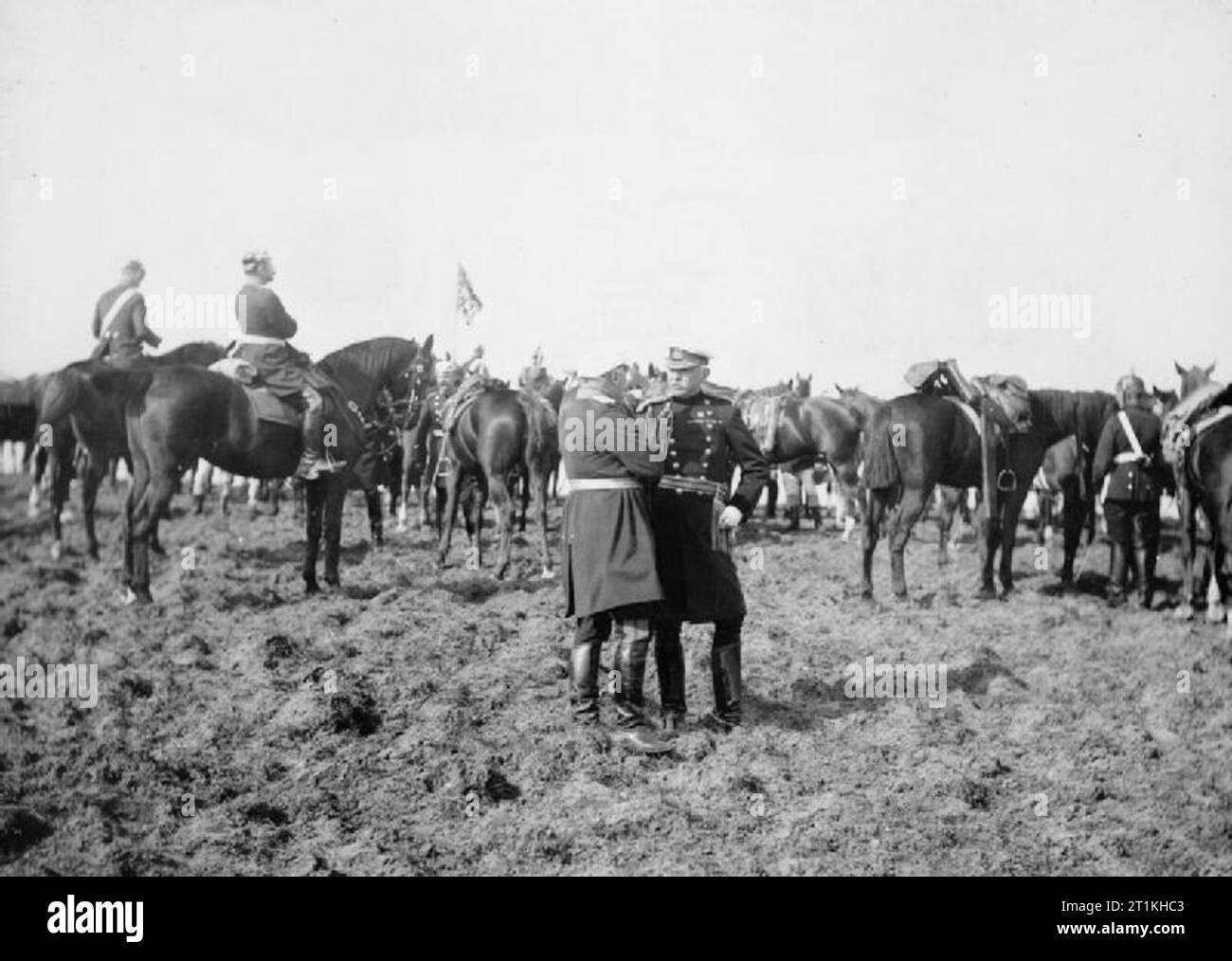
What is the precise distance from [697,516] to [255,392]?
5012 mm

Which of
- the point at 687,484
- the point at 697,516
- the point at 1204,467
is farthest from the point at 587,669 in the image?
the point at 1204,467

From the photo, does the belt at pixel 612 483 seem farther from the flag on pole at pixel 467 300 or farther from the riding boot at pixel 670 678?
the flag on pole at pixel 467 300

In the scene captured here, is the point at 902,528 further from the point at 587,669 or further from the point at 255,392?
the point at 255,392

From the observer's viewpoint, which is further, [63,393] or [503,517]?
[503,517]

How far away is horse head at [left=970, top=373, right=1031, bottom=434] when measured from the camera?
11.2 meters

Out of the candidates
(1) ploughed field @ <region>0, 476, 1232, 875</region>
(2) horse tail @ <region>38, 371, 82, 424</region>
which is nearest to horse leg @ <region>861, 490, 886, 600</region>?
(1) ploughed field @ <region>0, 476, 1232, 875</region>

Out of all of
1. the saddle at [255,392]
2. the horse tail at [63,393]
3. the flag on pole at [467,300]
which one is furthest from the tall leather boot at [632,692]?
the flag on pole at [467,300]

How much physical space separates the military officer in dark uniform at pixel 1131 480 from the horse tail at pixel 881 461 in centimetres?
230

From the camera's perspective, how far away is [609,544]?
6.16m

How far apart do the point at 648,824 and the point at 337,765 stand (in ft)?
5.85

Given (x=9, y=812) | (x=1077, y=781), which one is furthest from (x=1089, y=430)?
(x=9, y=812)

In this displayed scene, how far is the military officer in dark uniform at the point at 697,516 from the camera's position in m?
6.39
